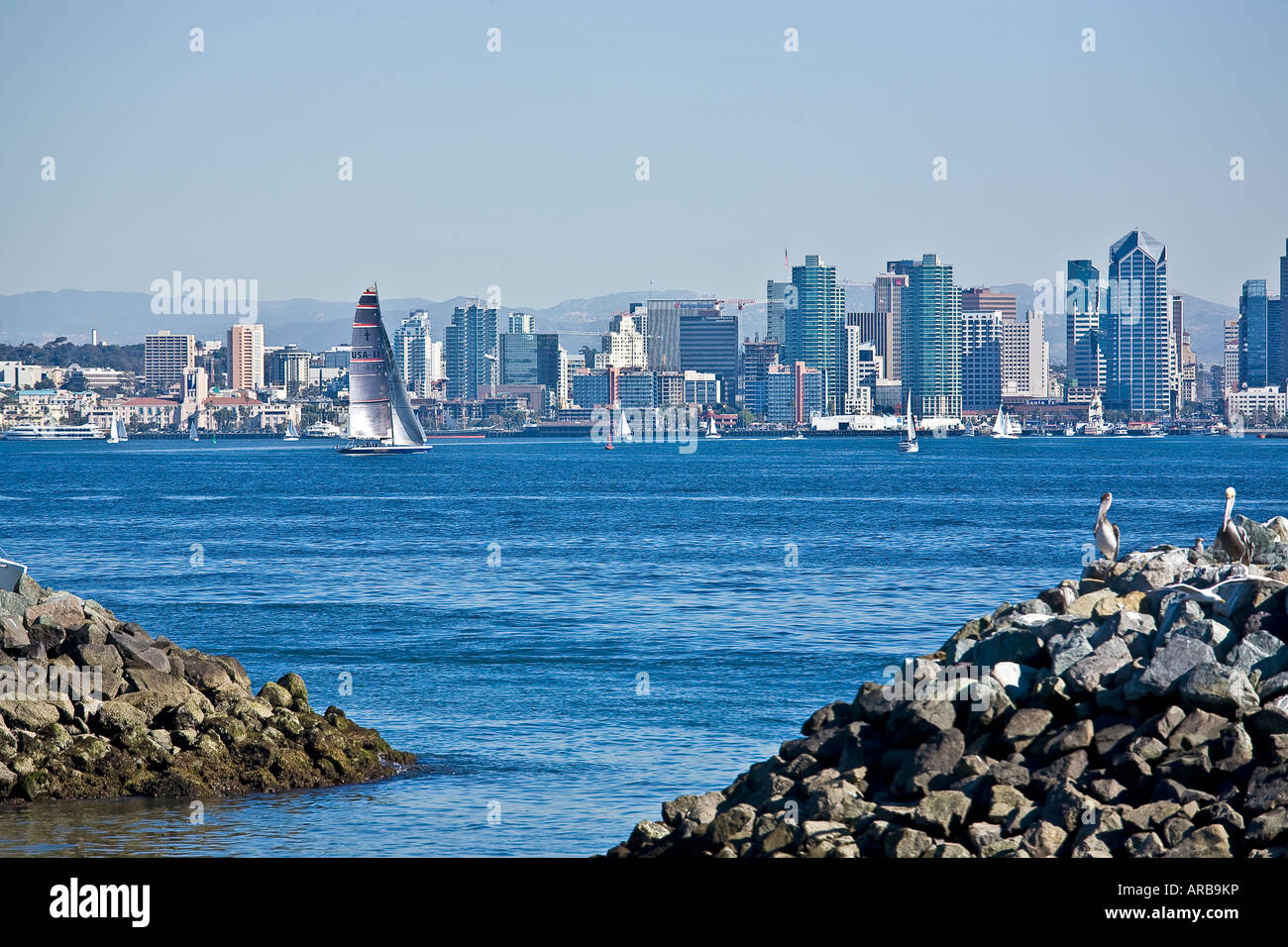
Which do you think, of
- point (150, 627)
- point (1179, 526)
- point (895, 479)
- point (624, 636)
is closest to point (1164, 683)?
point (624, 636)

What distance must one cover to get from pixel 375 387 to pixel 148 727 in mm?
99801

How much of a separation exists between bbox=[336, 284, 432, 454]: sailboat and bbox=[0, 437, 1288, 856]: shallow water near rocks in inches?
1037

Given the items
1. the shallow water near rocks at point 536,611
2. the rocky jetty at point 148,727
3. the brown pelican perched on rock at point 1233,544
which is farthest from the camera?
the brown pelican perched on rock at point 1233,544

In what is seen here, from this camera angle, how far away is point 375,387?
115688mm

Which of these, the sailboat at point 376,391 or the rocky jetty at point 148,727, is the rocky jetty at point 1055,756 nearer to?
the rocky jetty at point 148,727

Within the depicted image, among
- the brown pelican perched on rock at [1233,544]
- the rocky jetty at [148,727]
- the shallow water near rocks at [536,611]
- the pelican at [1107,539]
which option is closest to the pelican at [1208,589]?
the brown pelican perched on rock at [1233,544]

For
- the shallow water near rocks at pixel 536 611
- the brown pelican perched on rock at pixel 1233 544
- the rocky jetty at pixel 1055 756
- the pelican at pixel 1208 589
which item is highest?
the brown pelican perched on rock at pixel 1233 544

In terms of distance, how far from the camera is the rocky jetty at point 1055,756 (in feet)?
37.0

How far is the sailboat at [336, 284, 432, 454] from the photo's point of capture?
364ft

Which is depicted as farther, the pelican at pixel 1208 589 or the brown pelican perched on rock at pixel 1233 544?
the brown pelican perched on rock at pixel 1233 544

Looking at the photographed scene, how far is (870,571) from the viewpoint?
39750 millimetres

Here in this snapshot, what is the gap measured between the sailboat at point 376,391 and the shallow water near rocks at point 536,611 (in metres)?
26.4
